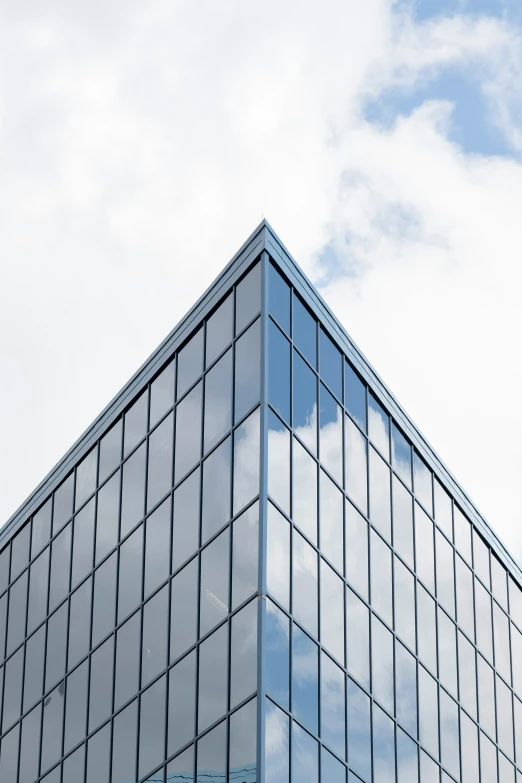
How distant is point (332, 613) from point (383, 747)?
3876 mm

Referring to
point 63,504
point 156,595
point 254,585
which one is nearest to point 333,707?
point 254,585

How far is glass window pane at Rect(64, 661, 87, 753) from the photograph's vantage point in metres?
29.3

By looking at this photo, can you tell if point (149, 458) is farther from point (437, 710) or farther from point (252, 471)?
point (437, 710)

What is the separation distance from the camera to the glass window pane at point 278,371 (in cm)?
2558

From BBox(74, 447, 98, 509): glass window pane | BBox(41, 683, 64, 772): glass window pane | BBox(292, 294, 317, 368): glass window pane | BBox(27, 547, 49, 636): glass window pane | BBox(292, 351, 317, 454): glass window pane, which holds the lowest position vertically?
BBox(41, 683, 64, 772): glass window pane

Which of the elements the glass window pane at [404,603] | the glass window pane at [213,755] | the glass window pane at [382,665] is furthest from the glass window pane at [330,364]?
the glass window pane at [213,755]

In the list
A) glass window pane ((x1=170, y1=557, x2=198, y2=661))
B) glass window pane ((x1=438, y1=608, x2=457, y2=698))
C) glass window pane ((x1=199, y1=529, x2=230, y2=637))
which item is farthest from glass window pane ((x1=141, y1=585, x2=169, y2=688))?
glass window pane ((x1=438, y1=608, x2=457, y2=698))

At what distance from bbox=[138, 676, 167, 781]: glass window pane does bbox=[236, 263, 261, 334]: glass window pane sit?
326 inches

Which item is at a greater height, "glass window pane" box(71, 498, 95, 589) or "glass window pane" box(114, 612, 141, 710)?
"glass window pane" box(71, 498, 95, 589)

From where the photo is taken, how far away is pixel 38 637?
33.5 metres

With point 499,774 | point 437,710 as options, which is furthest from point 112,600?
point 499,774

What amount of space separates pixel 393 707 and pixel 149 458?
858 centimetres

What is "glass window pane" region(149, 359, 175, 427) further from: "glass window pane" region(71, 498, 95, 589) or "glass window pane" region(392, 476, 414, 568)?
"glass window pane" region(392, 476, 414, 568)

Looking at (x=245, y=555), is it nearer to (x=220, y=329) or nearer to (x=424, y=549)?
(x=220, y=329)
